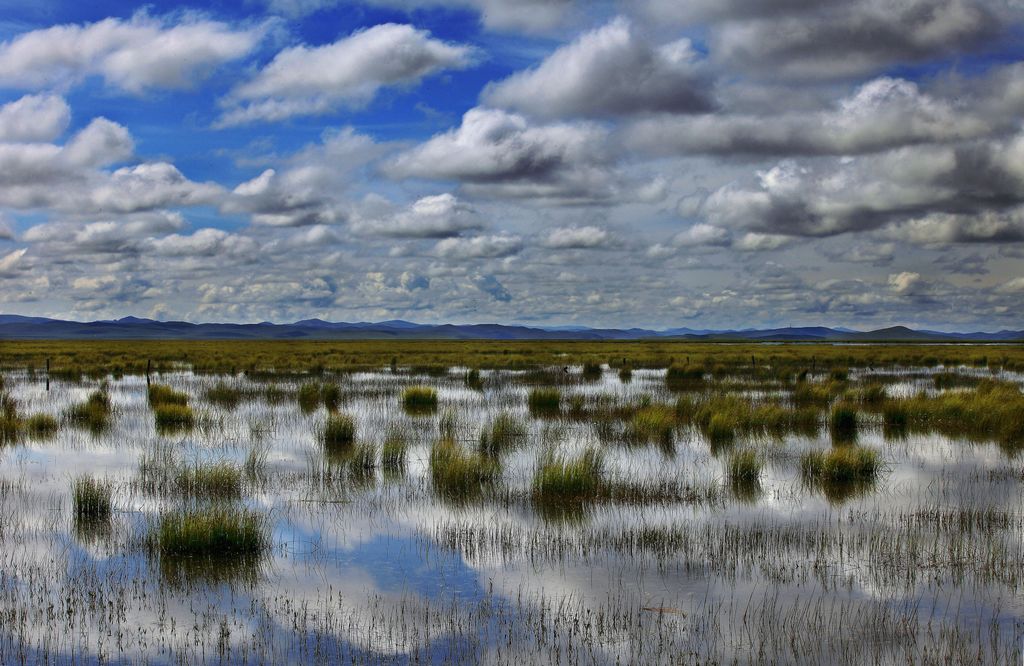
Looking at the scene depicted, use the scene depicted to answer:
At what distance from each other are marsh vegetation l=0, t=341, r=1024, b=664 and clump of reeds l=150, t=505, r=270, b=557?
3cm

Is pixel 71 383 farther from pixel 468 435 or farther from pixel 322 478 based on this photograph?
pixel 322 478

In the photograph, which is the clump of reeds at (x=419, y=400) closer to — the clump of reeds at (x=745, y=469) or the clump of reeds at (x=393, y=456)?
the clump of reeds at (x=393, y=456)

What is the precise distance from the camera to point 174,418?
2439 cm

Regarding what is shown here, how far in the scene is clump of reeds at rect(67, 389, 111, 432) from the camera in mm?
24281

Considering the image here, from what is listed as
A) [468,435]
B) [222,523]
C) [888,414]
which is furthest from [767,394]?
[222,523]

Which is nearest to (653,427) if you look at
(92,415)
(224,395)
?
(92,415)

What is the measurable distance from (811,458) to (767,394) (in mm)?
16742

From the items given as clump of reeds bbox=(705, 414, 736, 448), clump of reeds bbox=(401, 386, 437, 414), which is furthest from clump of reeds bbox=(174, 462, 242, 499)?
clump of reeds bbox=(401, 386, 437, 414)

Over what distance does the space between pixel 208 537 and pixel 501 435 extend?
1072 cm

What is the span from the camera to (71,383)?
41875mm

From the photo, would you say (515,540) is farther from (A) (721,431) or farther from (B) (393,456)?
(A) (721,431)

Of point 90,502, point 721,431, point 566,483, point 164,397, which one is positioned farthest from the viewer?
point 164,397

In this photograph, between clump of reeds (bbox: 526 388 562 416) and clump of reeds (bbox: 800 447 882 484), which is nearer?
clump of reeds (bbox: 800 447 882 484)

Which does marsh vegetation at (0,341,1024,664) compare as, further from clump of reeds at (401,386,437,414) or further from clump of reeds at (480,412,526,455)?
clump of reeds at (401,386,437,414)
